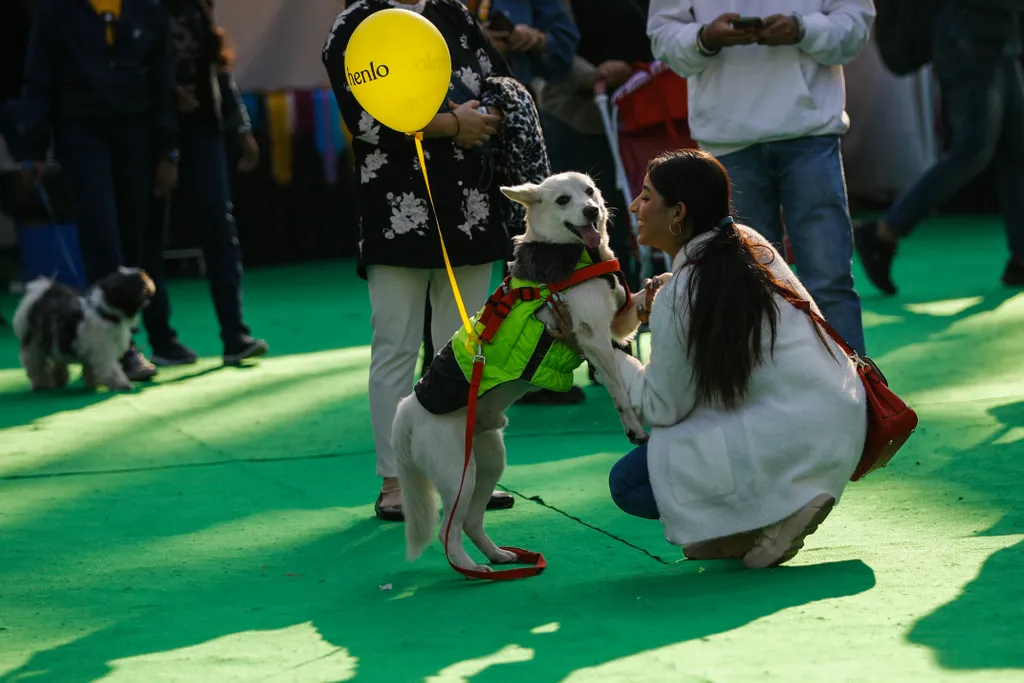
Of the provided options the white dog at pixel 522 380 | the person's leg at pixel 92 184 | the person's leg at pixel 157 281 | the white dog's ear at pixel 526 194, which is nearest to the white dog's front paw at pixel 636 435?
the white dog at pixel 522 380

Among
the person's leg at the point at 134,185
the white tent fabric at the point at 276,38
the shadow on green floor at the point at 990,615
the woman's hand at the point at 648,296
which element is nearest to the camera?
the shadow on green floor at the point at 990,615

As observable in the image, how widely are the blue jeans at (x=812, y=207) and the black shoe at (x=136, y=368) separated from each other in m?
3.96

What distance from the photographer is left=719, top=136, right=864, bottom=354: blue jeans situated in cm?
518

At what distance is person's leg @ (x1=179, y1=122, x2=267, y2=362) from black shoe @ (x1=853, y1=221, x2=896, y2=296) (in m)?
3.86


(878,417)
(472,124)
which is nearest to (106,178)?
(472,124)

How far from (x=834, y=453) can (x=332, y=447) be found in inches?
112

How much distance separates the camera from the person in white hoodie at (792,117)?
5156 millimetres

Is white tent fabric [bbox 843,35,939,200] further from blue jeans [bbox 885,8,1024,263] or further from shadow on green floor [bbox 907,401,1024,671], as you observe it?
shadow on green floor [bbox 907,401,1024,671]

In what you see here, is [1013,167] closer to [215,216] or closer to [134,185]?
[215,216]

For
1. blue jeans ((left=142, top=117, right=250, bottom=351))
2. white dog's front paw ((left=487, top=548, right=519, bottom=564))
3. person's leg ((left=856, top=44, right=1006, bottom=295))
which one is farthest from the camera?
person's leg ((left=856, top=44, right=1006, bottom=295))

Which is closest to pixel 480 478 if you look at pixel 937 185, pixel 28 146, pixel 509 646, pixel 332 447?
pixel 509 646

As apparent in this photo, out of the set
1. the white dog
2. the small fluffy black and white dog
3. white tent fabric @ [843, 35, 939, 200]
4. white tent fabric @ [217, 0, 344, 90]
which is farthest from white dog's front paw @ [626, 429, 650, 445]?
white tent fabric @ [843, 35, 939, 200]

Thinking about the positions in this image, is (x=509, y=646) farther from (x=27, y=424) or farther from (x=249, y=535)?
(x=27, y=424)

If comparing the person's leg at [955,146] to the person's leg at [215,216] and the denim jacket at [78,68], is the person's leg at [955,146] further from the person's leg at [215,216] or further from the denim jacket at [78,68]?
the denim jacket at [78,68]
